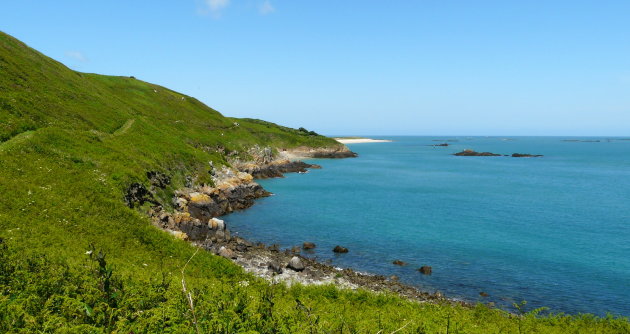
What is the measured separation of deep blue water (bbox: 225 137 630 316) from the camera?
33397 mm

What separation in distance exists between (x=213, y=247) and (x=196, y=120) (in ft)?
268

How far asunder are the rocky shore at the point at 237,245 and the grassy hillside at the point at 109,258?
3.20 meters

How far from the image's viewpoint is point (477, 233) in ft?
164

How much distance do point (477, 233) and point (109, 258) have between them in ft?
145

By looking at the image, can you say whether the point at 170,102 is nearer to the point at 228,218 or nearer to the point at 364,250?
the point at 228,218

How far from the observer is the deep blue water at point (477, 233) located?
110ft

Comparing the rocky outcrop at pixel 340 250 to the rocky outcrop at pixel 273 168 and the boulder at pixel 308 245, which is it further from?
the rocky outcrop at pixel 273 168

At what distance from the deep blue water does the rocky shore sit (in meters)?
2.28

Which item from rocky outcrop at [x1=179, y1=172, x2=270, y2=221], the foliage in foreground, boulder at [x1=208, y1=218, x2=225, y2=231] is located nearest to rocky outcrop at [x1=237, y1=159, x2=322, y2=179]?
rocky outcrop at [x1=179, y1=172, x2=270, y2=221]

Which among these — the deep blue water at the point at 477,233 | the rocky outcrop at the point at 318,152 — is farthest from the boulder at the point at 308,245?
the rocky outcrop at the point at 318,152

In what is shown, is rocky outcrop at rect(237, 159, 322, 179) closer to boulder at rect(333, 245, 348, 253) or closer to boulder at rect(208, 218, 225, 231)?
boulder at rect(208, 218, 225, 231)

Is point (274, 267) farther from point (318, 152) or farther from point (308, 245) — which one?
point (318, 152)

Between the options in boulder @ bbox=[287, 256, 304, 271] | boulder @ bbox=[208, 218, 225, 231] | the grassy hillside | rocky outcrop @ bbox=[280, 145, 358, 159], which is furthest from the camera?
rocky outcrop @ bbox=[280, 145, 358, 159]

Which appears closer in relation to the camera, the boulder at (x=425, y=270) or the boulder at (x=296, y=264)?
the boulder at (x=296, y=264)
